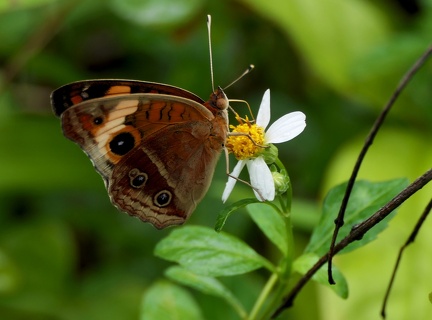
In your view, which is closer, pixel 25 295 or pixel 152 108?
pixel 152 108

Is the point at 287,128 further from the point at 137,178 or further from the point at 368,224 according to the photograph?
the point at 137,178

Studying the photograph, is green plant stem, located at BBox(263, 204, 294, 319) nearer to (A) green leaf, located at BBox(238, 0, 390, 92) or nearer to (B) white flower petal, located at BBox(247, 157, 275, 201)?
(B) white flower petal, located at BBox(247, 157, 275, 201)

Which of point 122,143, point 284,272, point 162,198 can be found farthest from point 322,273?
point 122,143

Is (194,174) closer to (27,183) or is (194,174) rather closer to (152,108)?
(152,108)

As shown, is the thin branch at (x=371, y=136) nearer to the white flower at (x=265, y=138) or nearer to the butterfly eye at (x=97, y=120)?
the white flower at (x=265, y=138)

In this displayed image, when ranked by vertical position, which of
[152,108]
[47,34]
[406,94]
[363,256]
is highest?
[47,34]

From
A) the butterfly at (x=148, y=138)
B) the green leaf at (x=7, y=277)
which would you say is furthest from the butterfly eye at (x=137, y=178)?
the green leaf at (x=7, y=277)

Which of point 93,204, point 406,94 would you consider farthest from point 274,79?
point 93,204
